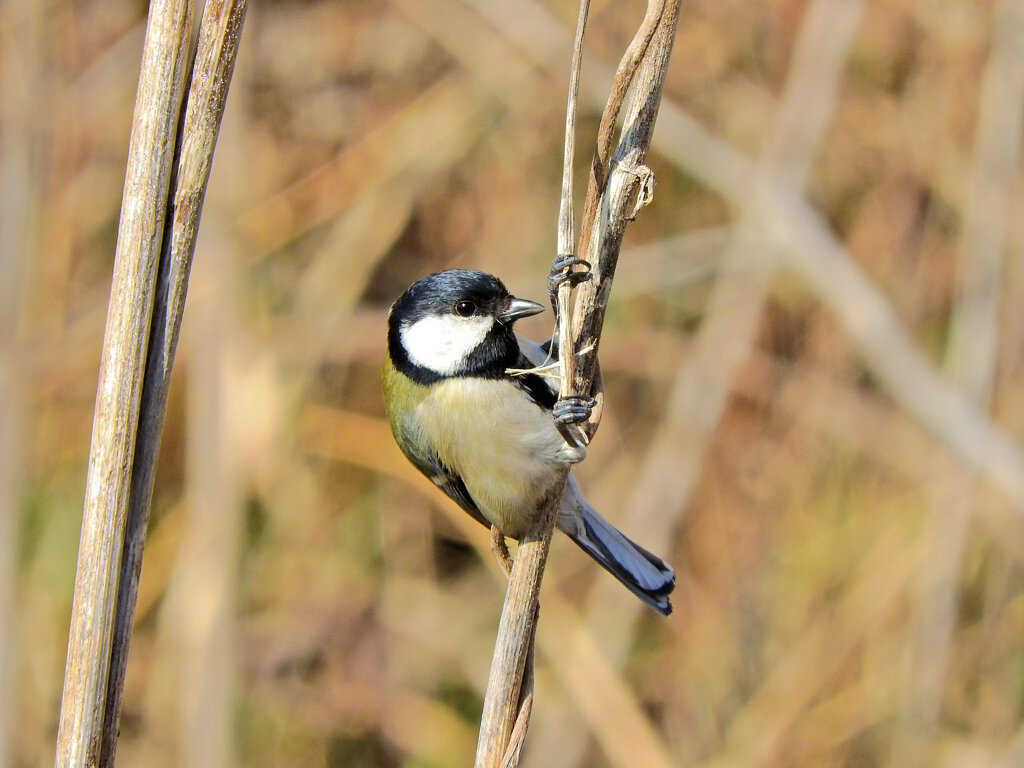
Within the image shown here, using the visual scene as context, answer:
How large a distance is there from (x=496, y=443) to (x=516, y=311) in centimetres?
23

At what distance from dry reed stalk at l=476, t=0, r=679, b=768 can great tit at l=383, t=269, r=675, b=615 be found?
447mm

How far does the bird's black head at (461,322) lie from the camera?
4.95ft

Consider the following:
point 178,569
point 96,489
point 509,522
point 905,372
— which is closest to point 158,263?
point 96,489

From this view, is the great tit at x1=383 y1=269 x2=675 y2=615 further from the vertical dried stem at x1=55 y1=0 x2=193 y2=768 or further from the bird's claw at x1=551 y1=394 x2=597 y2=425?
the vertical dried stem at x1=55 y1=0 x2=193 y2=768

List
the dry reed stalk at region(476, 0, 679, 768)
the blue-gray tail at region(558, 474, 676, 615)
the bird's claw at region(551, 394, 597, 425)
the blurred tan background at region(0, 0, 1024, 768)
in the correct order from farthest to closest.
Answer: the blurred tan background at region(0, 0, 1024, 768)
the blue-gray tail at region(558, 474, 676, 615)
the bird's claw at region(551, 394, 597, 425)
the dry reed stalk at region(476, 0, 679, 768)

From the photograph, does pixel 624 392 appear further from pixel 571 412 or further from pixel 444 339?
pixel 571 412

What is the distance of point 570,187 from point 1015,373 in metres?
2.36

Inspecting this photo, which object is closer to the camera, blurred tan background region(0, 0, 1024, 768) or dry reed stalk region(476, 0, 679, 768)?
dry reed stalk region(476, 0, 679, 768)

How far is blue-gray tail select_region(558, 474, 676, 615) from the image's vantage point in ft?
5.42

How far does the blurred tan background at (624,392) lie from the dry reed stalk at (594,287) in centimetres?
150

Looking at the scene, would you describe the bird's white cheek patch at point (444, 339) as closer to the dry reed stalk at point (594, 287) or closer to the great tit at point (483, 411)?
the great tit at point (483, 411)

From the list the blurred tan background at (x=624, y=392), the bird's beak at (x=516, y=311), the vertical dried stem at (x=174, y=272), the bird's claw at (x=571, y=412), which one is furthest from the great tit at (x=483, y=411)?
the blurred tan background at (x=624, y=392)

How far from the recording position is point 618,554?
1.68m

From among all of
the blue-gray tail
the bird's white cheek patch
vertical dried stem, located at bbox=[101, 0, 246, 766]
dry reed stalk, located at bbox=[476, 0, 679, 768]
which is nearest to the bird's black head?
the bird's white cheek patch
